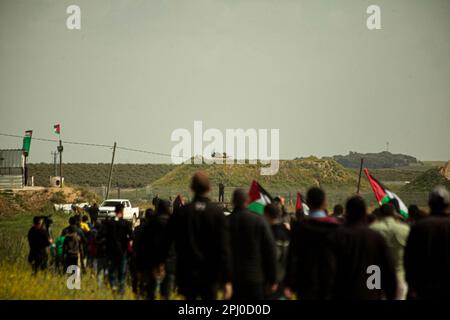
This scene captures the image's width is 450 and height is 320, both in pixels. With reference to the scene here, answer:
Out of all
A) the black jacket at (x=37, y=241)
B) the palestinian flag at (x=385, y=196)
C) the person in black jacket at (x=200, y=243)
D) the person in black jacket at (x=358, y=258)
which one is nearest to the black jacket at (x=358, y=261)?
the person in black jacket at (x=358, y=258)

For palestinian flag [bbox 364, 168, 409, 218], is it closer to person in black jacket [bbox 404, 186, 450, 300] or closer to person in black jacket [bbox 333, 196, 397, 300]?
person in black jacket [bbox 404, 186, 450, 300]

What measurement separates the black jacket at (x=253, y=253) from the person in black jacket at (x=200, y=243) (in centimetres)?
15

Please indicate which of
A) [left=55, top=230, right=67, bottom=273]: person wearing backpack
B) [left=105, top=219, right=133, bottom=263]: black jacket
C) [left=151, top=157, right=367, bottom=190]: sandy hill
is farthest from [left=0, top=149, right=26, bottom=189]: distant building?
[left=105, top=219, right=133, bottom=263]: black jacket

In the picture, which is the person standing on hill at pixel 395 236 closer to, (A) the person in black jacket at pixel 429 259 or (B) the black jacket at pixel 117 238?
(A) the person in black jacket at pixel 429 259

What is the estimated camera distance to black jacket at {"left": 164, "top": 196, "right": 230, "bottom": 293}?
8.44m

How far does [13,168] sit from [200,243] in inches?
2220

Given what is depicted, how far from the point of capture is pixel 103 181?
157125 millimetres

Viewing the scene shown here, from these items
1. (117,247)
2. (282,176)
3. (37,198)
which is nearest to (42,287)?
(117,247)

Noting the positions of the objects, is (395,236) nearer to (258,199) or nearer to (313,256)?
(258,199)

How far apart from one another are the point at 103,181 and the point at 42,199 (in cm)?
10260

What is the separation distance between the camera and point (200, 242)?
8.57m

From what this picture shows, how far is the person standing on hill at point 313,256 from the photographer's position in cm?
771

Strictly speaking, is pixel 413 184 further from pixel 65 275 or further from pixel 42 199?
pixel 65 275
